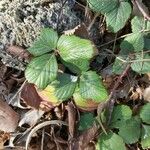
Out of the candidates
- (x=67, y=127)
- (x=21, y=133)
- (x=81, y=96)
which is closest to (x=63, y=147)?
(x=67, y=127)

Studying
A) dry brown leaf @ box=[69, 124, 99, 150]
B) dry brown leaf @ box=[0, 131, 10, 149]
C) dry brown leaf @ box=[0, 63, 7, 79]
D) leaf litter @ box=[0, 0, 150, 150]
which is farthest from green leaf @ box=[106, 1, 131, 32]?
dry brown leaf @ box=[0, 131, 10, 149]

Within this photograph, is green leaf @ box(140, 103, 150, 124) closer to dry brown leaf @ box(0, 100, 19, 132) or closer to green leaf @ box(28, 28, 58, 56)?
green leaf @ box(28, 28, 58, 56)

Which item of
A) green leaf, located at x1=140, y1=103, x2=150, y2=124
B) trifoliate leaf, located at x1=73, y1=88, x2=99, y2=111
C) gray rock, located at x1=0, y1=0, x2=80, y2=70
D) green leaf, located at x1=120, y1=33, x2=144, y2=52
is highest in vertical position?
gray rock, located at x1=0, y1=0, x2=80, y2=70

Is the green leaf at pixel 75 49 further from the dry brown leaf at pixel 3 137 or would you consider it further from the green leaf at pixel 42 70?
the dry brown leaf at pixel 3 137

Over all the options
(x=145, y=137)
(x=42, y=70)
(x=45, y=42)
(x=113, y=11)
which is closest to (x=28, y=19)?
(x=45, y=42)

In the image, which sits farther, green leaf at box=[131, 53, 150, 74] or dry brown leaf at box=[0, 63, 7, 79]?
dry brown leaf at box=[0, 63, 7, 79]

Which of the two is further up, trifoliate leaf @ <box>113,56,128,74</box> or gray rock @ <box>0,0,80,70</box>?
gray rock @ <box>0,0,80,70</box>
